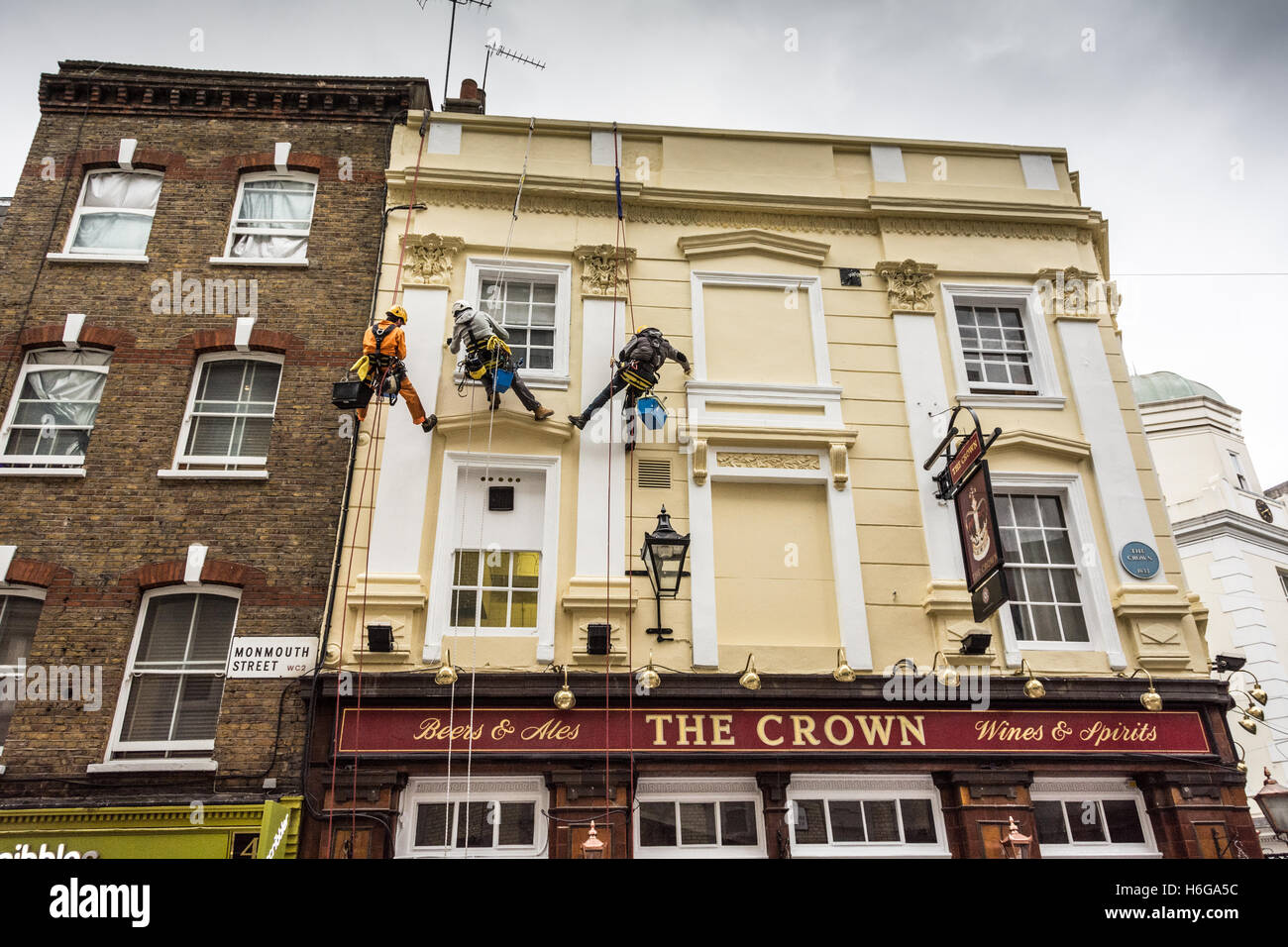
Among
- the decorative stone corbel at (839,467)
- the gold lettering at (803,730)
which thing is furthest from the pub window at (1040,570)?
the gold lettering at (803,730)

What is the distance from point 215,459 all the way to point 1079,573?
11.5m

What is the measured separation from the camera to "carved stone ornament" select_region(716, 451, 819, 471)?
37.2 feet

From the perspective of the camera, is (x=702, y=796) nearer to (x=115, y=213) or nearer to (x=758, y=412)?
(x=758, y=412)

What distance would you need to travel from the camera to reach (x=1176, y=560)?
1109cm

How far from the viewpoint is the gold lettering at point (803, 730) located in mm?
9602

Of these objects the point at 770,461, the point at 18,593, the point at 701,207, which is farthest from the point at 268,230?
the point at 770,461

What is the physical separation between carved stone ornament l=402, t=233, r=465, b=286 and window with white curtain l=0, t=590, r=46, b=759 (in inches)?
245

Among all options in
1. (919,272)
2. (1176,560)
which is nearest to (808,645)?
(1176,560)

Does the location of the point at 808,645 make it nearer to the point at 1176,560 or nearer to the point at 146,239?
the point at 1176,560

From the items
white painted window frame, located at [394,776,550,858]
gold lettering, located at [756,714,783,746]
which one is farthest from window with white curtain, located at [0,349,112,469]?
gold lettering, located at [756,714,783,746]

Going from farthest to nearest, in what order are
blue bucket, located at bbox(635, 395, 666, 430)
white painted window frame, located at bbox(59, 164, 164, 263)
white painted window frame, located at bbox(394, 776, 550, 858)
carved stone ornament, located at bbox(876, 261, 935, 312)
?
carved stone ornament, located at bbox(876, 261, 935, 312) < white painted window frame, located at bbox(59, 164, 164, 263) < blue bucket, located at bbox(635, 395, 666, 430) < white painted window frame, located at bbox(394, 776, 550, 858)

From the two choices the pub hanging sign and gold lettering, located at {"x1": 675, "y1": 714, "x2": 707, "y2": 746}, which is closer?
the pub hanging sign

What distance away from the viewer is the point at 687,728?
376 inches

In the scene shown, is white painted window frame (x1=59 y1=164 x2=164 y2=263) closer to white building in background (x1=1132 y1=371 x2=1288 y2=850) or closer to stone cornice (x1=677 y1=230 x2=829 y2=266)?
stone cornice (x1=677 y1=230 x2=829 y2=266)
